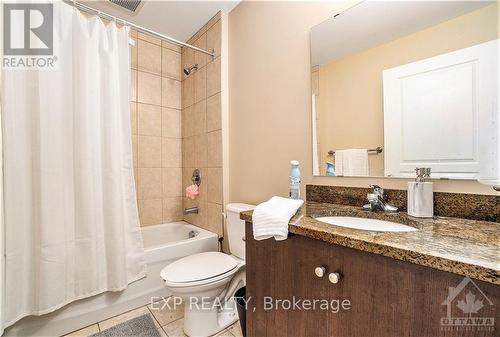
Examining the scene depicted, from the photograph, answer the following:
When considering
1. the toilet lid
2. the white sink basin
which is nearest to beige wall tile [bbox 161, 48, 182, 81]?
the toilet lid

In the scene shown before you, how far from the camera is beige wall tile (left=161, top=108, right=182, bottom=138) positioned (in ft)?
7.51

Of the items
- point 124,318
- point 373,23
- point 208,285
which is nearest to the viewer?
point 373,23

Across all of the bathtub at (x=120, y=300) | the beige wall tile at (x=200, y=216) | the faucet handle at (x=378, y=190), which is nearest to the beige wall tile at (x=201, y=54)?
the beige wall tile at (x=200, y=216)

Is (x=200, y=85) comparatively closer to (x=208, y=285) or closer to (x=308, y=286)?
(x=208, y=285)

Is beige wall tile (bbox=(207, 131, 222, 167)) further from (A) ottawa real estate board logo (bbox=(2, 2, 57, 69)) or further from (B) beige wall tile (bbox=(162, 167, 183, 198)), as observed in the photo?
(A) ottawa real estate board logo (bbox=(2, 2, 57, 69))

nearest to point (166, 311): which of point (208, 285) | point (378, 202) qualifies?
point (208, 285)

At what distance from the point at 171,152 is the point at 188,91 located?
0.63 metres

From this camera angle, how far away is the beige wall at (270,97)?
1305 millimetres

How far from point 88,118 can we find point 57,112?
0.46ft

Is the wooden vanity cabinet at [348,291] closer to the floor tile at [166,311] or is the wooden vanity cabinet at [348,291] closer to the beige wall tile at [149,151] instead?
the floor tile at [166,311]

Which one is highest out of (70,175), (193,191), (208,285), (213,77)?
(213,77)

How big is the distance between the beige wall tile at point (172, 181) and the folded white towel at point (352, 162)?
170 cm

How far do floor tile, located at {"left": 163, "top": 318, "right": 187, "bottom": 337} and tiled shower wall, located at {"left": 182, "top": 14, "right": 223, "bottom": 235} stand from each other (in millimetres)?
667

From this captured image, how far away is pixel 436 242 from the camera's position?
1.82ft
